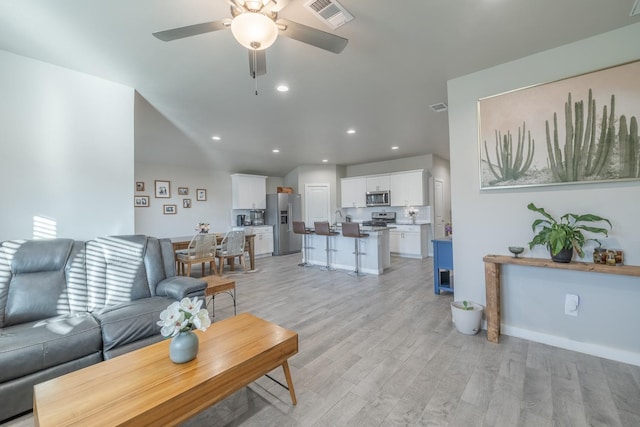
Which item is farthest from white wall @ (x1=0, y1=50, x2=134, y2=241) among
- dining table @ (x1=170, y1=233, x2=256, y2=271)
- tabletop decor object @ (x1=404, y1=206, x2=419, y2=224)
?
tabletop decor object @ (x1=404, y1=206, x2=419, y2=224)

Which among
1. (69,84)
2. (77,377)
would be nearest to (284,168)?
(69,84)

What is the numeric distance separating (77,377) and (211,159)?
5.73 metres

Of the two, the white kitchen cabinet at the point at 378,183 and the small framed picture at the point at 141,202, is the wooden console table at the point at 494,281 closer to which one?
the white kitchen cabinet at the point at 378,183

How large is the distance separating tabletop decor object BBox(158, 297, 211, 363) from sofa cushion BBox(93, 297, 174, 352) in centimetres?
89

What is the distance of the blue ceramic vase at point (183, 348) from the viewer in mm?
1480

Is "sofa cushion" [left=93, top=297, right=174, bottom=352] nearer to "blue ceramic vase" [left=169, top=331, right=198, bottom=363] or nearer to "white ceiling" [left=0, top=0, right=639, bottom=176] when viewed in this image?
"blue ceramic vase" [left=169, top=331, right=198, bottom=363]

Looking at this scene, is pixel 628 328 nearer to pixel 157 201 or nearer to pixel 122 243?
pixel 122 243

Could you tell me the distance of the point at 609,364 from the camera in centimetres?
209

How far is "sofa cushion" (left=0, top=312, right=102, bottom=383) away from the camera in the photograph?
64.5 inches

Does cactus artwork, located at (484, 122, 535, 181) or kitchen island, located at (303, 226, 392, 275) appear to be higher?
cactus artwork, located at (484, 122, 535, 181)

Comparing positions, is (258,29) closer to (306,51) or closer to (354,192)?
(306,51)

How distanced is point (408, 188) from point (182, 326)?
20.8 feet

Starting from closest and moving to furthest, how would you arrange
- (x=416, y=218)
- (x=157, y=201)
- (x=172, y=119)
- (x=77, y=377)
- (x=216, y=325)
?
(x=77, y=377) → (x=216, y=325) → (x=172, y=119) → (x=157, y=201) → (x=416, y=218)

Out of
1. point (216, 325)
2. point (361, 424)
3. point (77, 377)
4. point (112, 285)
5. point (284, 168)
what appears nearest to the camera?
point (77, 377)
